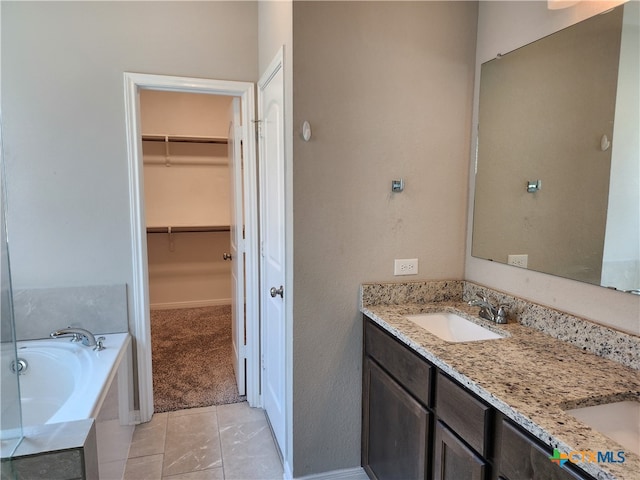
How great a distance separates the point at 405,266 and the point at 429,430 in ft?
2.60

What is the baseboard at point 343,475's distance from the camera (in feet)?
6.58

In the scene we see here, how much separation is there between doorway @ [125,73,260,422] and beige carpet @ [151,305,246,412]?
268 millimetres

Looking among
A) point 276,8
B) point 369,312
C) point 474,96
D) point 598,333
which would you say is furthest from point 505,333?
point 276,8

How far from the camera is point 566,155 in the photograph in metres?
1.56

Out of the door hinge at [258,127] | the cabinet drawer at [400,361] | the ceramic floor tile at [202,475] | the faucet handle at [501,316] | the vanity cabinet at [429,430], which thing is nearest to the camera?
the vanity cabinet at [429,430]

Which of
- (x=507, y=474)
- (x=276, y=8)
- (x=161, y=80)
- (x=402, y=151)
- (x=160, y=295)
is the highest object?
(x=276, y=8)

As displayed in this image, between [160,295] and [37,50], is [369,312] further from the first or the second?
[160,295]

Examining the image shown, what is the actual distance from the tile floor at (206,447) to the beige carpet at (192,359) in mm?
164

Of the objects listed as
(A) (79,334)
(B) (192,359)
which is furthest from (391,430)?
(B) (192,359)

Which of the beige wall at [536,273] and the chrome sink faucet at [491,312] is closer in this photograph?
the beige wall at [536,273]

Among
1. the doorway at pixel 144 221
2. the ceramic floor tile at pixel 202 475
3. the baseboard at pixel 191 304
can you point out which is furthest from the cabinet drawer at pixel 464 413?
the baseboard at pixel 191 304

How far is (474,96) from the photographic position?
2.02m

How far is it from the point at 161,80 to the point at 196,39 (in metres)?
0.34

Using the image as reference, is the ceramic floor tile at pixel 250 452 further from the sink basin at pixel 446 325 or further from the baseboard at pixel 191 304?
the baseboard at pixel 191 304
